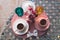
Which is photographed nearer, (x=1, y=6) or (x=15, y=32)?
(x=15, y=32)

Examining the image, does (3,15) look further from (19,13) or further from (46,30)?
(46,30)

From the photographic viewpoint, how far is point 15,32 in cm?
120

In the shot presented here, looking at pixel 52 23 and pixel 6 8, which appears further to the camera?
pixel 6 8

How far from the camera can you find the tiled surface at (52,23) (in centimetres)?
123

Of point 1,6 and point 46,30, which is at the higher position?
point 1,6

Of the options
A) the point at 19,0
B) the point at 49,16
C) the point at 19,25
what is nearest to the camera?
the point at 19,25

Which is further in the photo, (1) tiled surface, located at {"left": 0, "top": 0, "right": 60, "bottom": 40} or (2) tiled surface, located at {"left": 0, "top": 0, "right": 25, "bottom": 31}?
(2) tiled surface, located at {"left": 0, "top": 0, "right": 25, "bottom": 31}

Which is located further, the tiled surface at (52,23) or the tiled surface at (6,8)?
the tiled surface at (6,8)

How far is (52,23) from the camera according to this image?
1.27 metres

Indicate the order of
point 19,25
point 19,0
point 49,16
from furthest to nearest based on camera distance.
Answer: point 19,0 < point 49,16 < point 19,25

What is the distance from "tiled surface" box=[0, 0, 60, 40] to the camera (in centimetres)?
123

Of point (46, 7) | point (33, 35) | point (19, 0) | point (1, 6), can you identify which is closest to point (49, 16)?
point (46, 7)

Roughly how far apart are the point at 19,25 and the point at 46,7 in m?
0.26

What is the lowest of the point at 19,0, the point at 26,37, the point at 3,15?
the point at 26,37
